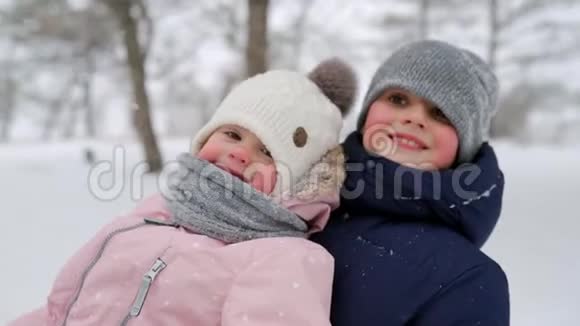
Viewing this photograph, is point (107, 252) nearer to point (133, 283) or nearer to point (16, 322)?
point (133, 283)

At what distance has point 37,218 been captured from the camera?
377cm

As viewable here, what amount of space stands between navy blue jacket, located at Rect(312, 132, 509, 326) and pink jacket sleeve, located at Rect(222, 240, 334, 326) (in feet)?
0.28

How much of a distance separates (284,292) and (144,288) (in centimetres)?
32

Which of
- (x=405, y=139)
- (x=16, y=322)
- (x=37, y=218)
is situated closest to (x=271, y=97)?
(x=405, y=139)

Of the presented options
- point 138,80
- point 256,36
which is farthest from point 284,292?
point 138,80

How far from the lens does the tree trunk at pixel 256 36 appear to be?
4730 mm

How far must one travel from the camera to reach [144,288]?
1127mm

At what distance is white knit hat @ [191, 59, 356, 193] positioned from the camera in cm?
129

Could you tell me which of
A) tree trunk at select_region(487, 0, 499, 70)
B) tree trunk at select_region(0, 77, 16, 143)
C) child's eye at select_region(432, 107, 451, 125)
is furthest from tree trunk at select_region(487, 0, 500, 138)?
tree trunk at select_region(0, 77, 16, 143)

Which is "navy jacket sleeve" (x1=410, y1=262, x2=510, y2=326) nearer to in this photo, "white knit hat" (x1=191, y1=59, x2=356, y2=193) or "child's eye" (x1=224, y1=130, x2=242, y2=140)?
"white knit hat" (x1=191, y1=59, x2=356, y2=193)

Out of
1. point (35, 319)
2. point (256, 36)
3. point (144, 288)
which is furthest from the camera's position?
point (256, 36)

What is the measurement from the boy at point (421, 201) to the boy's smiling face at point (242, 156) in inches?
8.0
